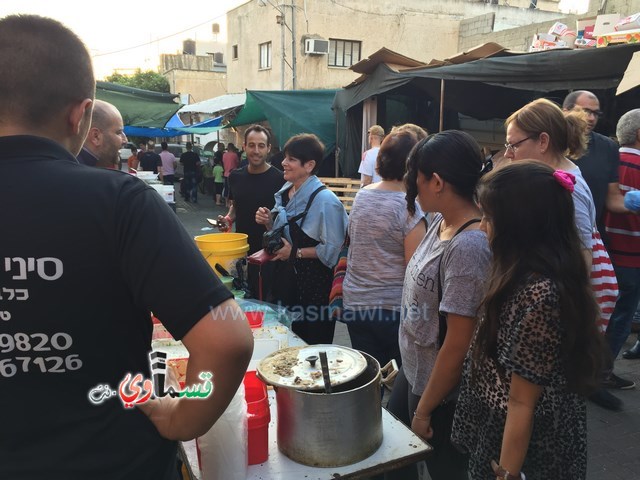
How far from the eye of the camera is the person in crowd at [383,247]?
93.4 inches

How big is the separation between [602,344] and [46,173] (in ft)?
5.08

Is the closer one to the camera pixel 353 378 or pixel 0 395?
pixel 0 395

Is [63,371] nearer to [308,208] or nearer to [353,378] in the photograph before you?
[353,378]

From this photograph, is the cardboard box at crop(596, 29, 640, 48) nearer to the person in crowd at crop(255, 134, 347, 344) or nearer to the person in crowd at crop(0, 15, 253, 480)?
the person in crowd at crop(255, 134, 347, 344)

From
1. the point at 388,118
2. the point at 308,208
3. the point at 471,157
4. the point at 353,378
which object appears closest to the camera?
the point at 353,378

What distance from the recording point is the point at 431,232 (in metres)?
1.95

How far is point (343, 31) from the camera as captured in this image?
1681cm

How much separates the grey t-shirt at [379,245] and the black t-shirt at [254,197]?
58.6 inches

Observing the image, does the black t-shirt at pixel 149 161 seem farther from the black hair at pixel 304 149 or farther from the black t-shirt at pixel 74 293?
the black t-shirt at pixel 74 293

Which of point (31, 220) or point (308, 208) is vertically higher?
point (31, 220)

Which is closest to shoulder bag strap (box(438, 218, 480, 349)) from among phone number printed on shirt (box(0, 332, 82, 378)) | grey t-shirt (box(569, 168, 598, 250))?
grey t-shirt (box(569, 168, 598, 250))

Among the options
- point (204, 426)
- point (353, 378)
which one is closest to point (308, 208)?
point (353, 378)

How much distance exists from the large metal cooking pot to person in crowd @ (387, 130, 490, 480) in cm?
30

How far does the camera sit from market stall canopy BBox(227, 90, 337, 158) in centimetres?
978
